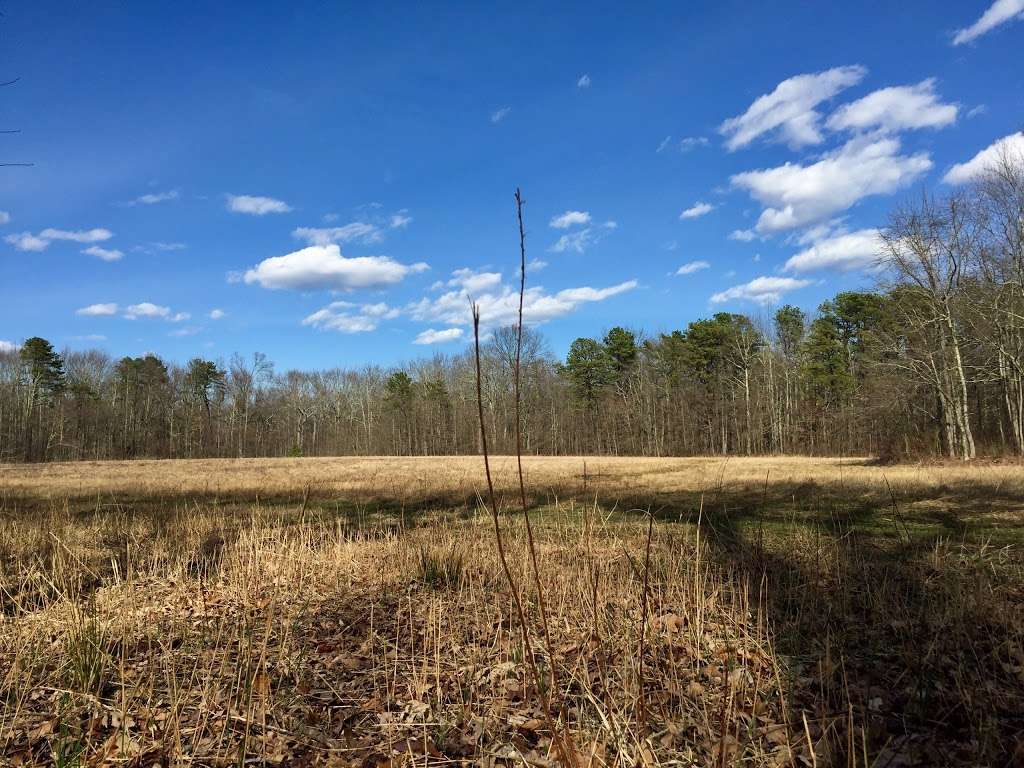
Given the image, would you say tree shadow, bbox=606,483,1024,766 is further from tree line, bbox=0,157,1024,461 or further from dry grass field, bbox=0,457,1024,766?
tree line, bbox=0,157,1024,461

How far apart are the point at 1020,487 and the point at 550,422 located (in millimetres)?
51176

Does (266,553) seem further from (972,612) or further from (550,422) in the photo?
(550,422)

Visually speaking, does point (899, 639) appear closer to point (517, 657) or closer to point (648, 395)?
point (517, 657)

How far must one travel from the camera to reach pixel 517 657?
439 centimetres

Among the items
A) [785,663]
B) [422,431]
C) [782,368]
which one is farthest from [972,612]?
[422,431]

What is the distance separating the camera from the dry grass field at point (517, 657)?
3.22 meters

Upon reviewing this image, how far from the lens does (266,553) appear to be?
7168 millimetres

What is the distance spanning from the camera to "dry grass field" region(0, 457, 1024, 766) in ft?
10.6

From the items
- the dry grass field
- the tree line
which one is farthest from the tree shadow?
the tree line

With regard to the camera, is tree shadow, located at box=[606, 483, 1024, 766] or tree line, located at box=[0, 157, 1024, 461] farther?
tree line, located at box=[0, 157, 1024, 461]

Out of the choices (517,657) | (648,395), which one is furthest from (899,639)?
(648,395)

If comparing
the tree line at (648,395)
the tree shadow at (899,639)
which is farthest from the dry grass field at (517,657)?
the tree line at (648,395)

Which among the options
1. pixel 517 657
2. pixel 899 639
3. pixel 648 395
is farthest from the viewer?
pixel 648 395

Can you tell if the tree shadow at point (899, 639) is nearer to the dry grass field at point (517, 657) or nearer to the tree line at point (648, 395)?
the dry grass field at point (517, 657)
